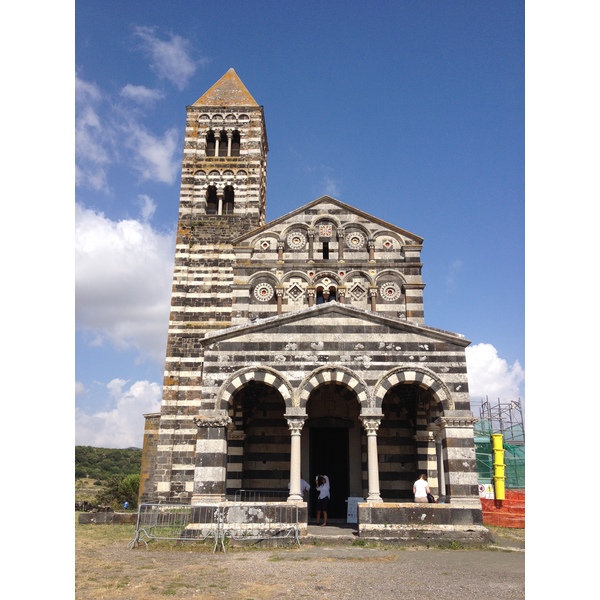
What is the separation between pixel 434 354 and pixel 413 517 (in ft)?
14.6

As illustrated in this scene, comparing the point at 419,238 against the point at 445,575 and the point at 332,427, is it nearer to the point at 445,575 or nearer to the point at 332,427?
the point at 332,427

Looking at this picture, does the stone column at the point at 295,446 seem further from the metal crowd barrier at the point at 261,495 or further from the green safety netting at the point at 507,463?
the green safety netting at the point at 507,463


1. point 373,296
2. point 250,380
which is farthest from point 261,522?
point 373,296

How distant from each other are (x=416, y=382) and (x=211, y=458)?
604cm

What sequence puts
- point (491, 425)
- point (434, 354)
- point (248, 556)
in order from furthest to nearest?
point (491, 425)
point (434, 354)
point (248, 556)

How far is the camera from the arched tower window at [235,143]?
1087 inches

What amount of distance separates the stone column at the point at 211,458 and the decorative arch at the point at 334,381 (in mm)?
2246

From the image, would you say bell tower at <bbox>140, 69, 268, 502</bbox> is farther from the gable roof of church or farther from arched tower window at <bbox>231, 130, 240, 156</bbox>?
the gable roof of church

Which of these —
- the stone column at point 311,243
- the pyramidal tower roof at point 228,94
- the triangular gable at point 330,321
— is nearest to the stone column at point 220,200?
the pyramidal tower roof at point 228,94

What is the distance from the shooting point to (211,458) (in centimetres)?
1411

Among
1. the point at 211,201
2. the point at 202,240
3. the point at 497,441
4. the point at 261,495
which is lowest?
the point at 261,495

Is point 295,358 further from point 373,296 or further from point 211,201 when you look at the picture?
point 211,201

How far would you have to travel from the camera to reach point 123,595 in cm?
809
